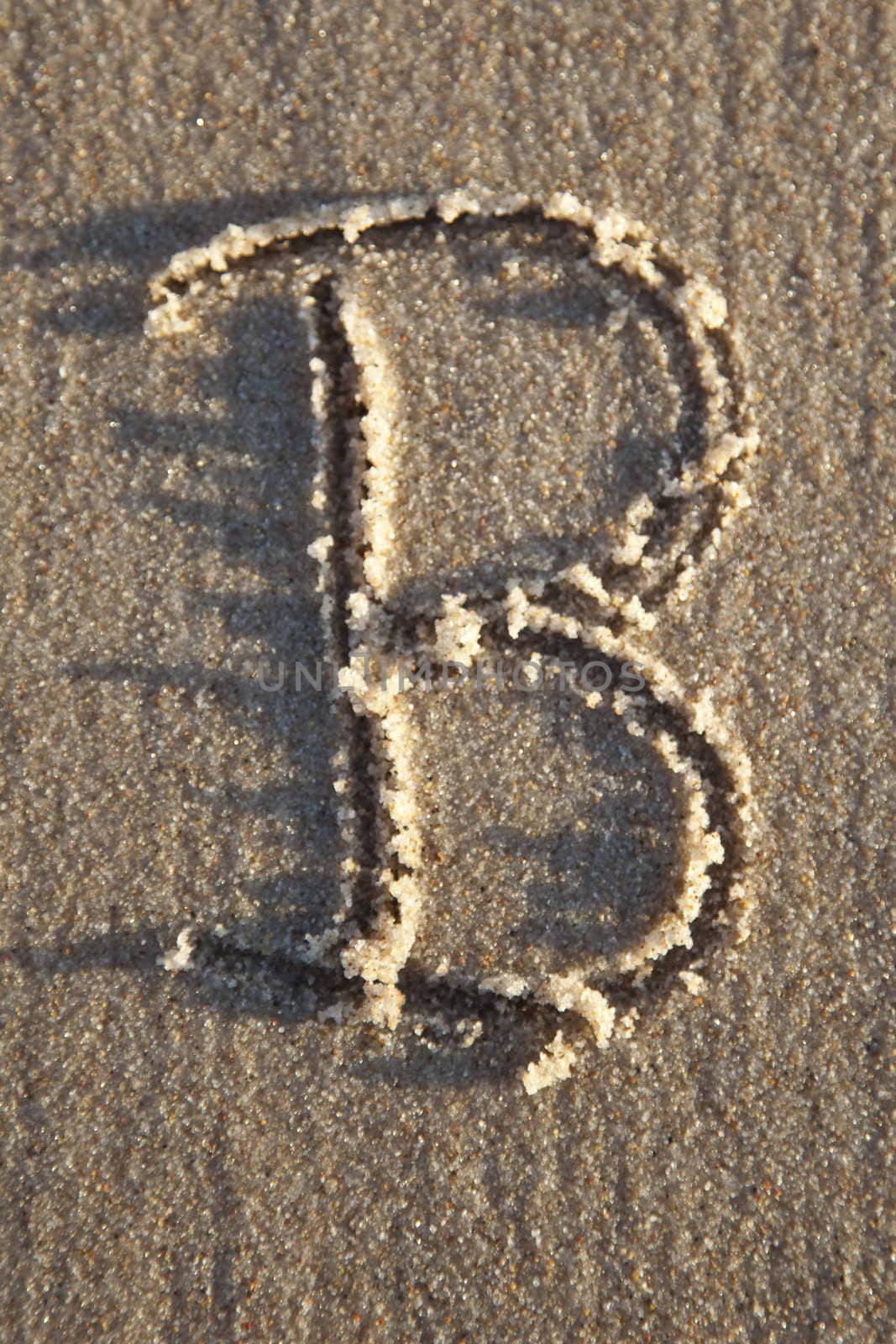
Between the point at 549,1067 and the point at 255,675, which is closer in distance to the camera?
the point at 549,1067

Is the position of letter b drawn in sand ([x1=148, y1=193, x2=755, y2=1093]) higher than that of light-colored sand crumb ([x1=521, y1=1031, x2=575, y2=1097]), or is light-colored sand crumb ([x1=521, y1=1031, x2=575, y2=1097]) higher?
letter b drawn in sand ([x1=148, y1=193, x2=755, y2=1093])

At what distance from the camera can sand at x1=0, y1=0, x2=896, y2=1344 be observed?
4.88 ft

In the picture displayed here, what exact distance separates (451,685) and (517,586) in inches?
8.0

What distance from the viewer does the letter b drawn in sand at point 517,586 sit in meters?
1.53

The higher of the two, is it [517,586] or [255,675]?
[517,586]

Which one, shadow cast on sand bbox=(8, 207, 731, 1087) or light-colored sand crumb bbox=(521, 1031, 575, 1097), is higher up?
shadow cast on sand bbox=(8, 207, 731, 1087)

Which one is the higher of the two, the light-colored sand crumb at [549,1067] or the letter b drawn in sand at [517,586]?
the letter b drawn in sand at [517,586]

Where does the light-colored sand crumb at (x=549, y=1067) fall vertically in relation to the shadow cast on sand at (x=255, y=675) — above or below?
below

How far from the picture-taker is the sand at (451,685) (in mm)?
1488

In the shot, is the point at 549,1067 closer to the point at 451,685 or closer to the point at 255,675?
the point at 451,685

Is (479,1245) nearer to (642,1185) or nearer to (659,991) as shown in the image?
(642,1185)

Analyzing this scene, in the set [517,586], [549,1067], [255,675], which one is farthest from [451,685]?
[549,1067]

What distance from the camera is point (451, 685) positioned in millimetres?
1573

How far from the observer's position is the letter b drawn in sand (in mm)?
1531
